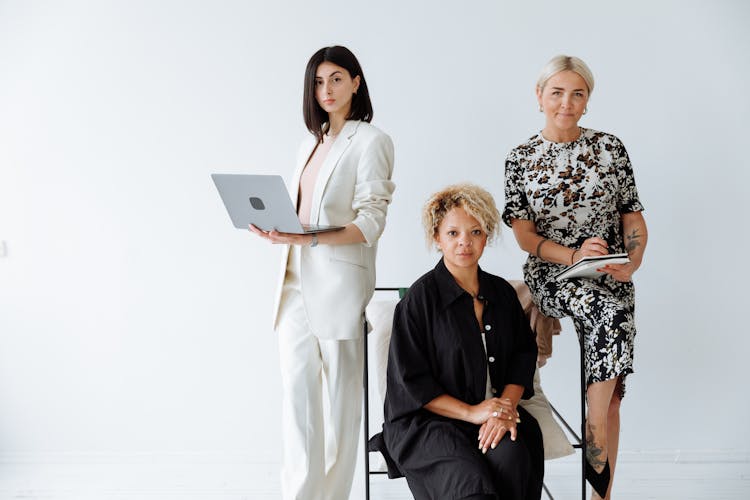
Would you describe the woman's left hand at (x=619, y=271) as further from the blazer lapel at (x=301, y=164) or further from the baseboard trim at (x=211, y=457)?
the baseboard trim at (x=211, y=457)

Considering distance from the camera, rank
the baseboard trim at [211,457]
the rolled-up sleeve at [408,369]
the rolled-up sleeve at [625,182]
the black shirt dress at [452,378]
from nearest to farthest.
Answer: the black shirt dress at [452,378] < the rolled-up sleeve at [408,369] < the rolled-up sleeve at [625,182] < the baseboard trim at [211,457]

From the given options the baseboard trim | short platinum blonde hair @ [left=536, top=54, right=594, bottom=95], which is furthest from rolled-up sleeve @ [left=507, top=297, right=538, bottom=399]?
the baseboard trim

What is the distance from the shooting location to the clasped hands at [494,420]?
1.82 meters

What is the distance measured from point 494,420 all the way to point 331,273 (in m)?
0.67

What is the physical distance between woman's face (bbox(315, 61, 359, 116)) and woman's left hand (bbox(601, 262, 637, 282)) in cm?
97

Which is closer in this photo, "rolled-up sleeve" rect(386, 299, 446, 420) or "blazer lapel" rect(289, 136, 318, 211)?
"rolled-up sleeve" rect(386, 299, 446, 420)

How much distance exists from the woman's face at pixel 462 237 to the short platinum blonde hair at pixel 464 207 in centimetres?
2

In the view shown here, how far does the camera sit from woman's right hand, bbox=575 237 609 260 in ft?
6.93

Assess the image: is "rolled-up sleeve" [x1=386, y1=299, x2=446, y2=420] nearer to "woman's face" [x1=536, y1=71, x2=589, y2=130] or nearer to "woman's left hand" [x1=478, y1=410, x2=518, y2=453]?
"woman's left hand" [x1=478, y1=410, x2=518, y2=453]

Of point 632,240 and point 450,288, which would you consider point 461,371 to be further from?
point 632,240

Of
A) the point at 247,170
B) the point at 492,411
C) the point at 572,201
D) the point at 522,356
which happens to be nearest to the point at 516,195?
the point at 572,201

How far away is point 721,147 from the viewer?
2805mm

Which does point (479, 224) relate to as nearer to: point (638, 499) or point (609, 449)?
point (609, 449)

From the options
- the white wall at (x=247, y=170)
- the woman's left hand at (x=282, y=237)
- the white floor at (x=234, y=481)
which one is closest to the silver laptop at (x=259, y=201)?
the woman's left hand at (x=282, y=237)
